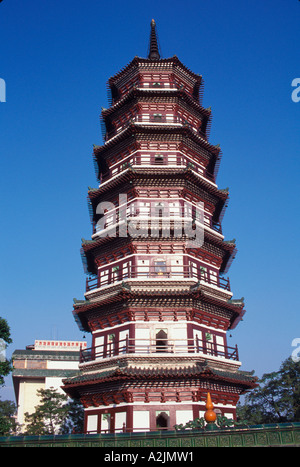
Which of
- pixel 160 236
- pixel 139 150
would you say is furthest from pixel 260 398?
pixel 139 150

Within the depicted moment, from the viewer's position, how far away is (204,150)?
1209 inches

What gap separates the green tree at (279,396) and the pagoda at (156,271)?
551 inches

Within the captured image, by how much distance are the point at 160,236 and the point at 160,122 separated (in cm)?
891

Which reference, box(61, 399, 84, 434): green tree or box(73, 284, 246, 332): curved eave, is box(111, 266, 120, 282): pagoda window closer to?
box(73, 284, 246, 332): curved eave

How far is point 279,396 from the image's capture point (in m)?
39.1

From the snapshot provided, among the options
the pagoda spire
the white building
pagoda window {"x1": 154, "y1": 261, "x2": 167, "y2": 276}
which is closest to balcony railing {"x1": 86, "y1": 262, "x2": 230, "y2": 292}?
pagoda window {"x1": 154, "y1": 261, "x2": 167, "y2": 276}

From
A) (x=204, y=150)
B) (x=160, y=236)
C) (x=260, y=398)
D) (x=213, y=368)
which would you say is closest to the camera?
(x=213, y=368)

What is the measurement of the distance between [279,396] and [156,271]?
2211cm

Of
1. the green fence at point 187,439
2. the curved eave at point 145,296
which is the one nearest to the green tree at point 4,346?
the curved eave at point 145,296

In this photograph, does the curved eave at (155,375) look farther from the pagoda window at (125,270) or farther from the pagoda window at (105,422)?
the pagoda window at (125,270)

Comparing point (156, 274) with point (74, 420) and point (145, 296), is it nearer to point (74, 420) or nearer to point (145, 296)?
point (145, 296)

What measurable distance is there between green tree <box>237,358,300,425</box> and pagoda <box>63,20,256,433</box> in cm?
1400

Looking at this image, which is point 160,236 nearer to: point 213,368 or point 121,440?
point 213,368

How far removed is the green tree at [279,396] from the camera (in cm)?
3725
